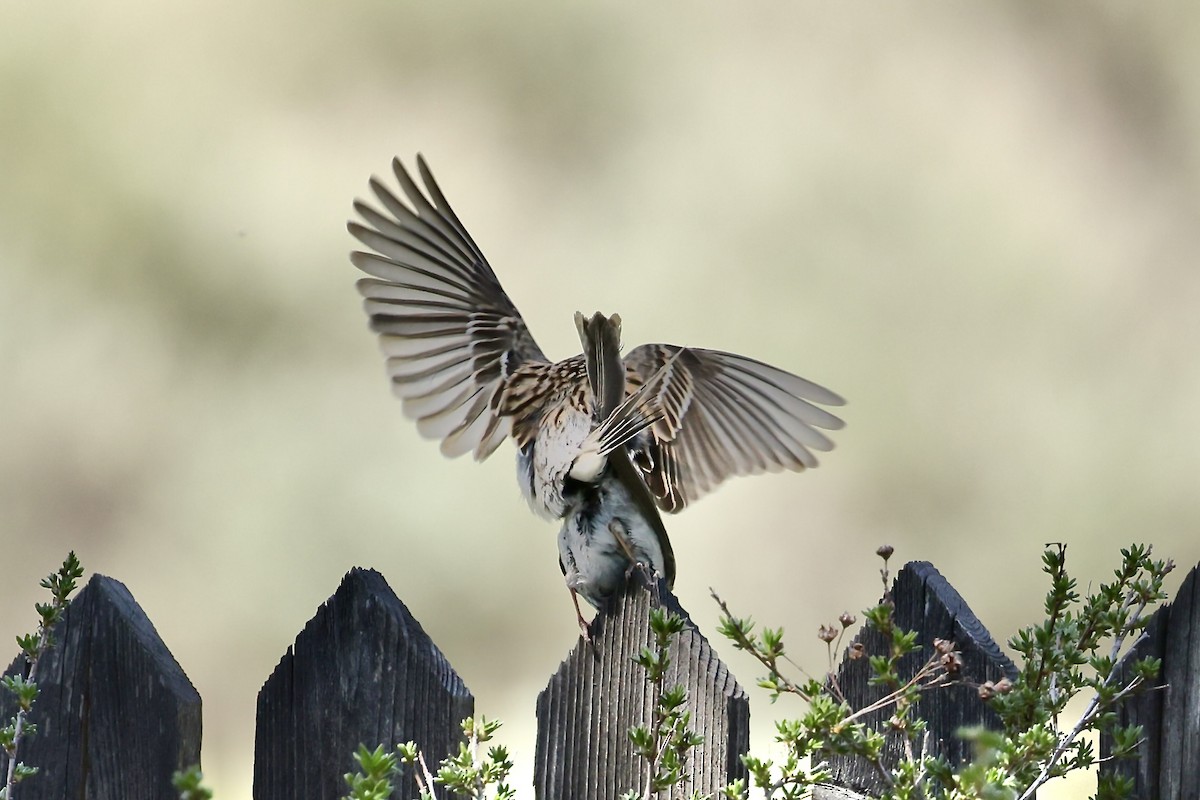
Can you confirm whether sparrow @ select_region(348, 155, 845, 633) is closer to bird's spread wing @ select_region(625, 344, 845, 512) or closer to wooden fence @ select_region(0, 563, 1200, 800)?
bird's spread wing @ select_region(625, 344, 845, 512)

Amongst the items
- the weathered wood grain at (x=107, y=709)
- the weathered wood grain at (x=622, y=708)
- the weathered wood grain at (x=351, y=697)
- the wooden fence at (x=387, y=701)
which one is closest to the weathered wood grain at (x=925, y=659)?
the wooden fence at (x=387, y=701)

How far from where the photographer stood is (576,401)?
2.33 metres

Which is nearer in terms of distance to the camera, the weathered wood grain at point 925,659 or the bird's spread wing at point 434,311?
the weathered wood grain at point 925,659

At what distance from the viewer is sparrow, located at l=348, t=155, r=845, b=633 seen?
2215 millimetres

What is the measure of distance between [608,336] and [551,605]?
9.06 ft

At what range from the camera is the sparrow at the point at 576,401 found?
2215 mm

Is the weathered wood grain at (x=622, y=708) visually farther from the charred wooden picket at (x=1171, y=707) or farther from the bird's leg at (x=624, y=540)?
the charred wooden picket at (x=1171, y=707)

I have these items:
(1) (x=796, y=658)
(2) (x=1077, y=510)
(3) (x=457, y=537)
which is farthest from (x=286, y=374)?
(2) (x=1077, y=510)

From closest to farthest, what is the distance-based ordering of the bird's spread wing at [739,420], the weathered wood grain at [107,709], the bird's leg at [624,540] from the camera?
the bird's leg at [624,540], the weathered wood grain at [107,709], the bird's spread wing at [739,420]

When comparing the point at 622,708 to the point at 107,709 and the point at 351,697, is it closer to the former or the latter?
the point at 351,697

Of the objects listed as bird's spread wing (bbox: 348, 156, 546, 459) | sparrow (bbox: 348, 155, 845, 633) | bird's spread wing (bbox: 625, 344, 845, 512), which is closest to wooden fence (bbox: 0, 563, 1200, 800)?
sparrow (bbox: 348, 155, 845, 633)

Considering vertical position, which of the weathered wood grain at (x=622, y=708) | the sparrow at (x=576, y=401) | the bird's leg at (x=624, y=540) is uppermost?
the sparrow at (x=576, y=401)

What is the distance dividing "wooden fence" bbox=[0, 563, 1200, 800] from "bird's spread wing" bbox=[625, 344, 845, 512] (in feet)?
1.13

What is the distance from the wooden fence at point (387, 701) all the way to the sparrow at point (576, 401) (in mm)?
149
